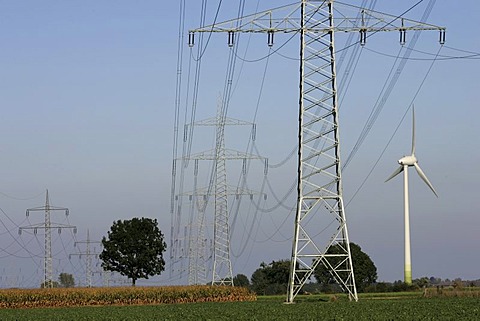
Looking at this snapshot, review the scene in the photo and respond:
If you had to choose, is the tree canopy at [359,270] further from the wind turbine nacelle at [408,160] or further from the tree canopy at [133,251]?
the wind turbine nacelle at [408,160]

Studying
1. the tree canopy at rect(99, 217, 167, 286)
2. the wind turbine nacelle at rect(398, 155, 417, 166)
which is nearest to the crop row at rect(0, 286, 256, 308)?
the wind turbine nacelle at rect(398, 155, 417, 166)

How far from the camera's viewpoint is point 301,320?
44594 millimetres

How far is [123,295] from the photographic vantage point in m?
87.1

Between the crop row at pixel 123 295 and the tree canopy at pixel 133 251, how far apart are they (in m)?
47.4

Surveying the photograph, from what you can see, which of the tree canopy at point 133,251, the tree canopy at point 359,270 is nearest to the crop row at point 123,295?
the tree canopy at point 133,251

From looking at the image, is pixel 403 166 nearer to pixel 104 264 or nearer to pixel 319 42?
pixel 319 42

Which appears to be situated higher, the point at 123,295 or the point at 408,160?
the point at 408,160

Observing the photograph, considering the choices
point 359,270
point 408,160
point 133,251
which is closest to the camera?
point 408,160

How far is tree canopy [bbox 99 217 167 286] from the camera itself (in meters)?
137

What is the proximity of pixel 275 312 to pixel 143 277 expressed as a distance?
286ft

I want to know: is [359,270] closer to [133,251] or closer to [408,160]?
[133,251]

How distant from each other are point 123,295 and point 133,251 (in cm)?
5056

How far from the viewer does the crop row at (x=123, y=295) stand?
82750mm

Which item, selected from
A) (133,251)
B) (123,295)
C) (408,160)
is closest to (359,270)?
(133,251)
